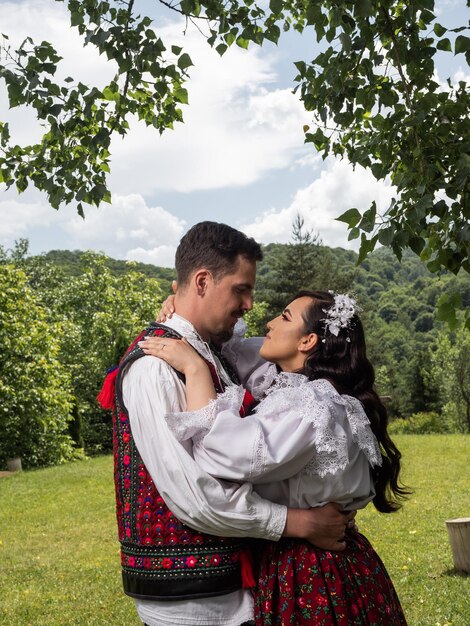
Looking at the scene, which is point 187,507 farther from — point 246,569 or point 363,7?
point 363,7

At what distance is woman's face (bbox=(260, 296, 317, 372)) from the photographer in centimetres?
286

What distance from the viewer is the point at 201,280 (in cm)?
279

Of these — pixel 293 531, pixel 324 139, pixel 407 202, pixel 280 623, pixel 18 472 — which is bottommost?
pixel 18 472

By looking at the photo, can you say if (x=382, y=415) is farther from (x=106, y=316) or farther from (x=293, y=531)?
(x=106, y=316)

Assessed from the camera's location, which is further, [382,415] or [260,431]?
[382,415]

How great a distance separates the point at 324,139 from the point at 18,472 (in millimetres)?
14639

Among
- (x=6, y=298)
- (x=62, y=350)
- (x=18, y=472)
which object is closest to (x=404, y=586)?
(x=18, y=472)

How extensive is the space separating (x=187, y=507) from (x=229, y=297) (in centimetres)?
79

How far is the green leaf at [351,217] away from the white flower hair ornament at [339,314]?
1.99 ft

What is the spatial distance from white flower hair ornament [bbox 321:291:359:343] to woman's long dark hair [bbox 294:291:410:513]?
0.6 inches

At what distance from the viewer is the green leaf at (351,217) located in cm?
338

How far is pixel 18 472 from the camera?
18516 mm

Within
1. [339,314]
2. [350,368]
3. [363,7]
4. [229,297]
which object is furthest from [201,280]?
[363,7]

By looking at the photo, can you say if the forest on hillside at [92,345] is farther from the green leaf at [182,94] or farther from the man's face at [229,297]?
the green leaf at [182,94]
